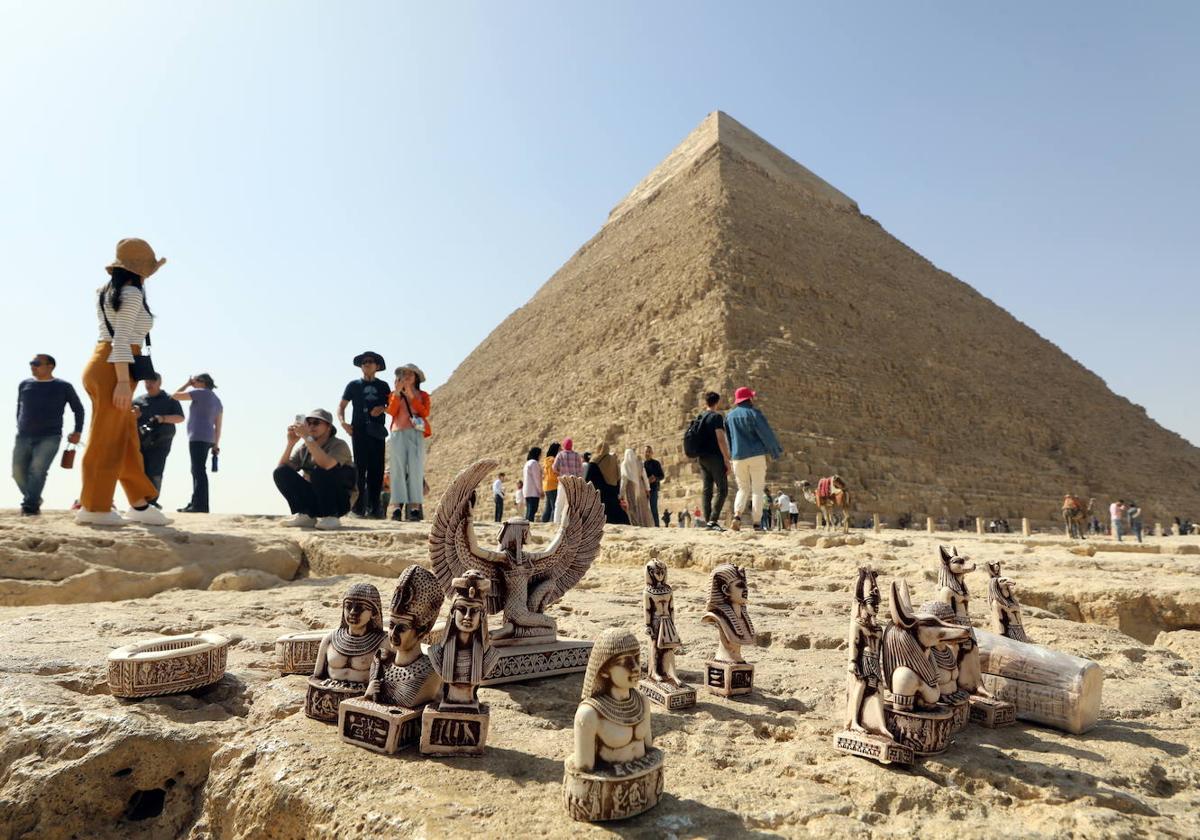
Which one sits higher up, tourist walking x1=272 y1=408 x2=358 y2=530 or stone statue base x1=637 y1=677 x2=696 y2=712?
tourist walking x1=272 y1=408 x2=358 y2=530

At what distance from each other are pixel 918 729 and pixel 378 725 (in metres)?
1.41

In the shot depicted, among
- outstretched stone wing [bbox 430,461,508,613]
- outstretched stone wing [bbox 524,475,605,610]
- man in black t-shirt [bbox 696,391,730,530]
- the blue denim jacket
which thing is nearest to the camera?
outstretched stone wing [bbox 430,461,508,613]

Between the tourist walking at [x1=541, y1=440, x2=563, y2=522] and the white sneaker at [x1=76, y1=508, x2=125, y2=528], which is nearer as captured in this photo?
the white sneaker at [x1=76, y1=508, x2=125, y2=528]

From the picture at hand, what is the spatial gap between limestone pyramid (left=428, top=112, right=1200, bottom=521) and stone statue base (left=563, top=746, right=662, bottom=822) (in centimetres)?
2263

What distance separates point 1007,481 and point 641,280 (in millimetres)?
23850

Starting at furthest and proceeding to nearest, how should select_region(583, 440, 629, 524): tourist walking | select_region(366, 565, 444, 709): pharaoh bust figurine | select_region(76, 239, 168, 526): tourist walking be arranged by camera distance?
select_region(583, 440, 629, 524): tourist walking < select_region(76, 239, 168, 526): tourist walking < select_region(366, 565, 444, 709): pharaoh bust figurine

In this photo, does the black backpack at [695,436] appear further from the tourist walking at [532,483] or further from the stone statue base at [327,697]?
the stone statue base at [327,697]

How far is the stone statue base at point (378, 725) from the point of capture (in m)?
1.83

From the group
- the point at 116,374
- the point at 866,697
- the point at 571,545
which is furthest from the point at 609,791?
the point at 116,374

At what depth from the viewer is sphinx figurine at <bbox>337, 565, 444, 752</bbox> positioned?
1851mm

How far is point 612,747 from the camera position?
1.58 meters

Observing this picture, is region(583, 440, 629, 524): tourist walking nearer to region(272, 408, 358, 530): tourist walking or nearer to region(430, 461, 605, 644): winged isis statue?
region(272, 408, 358, 530): tourist walking

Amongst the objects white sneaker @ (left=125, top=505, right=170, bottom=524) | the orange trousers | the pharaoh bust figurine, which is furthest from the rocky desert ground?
white sneaker @ (left=125, top=505, right=170, bottom=524)

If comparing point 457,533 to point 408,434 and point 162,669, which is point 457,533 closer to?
point 162,669
